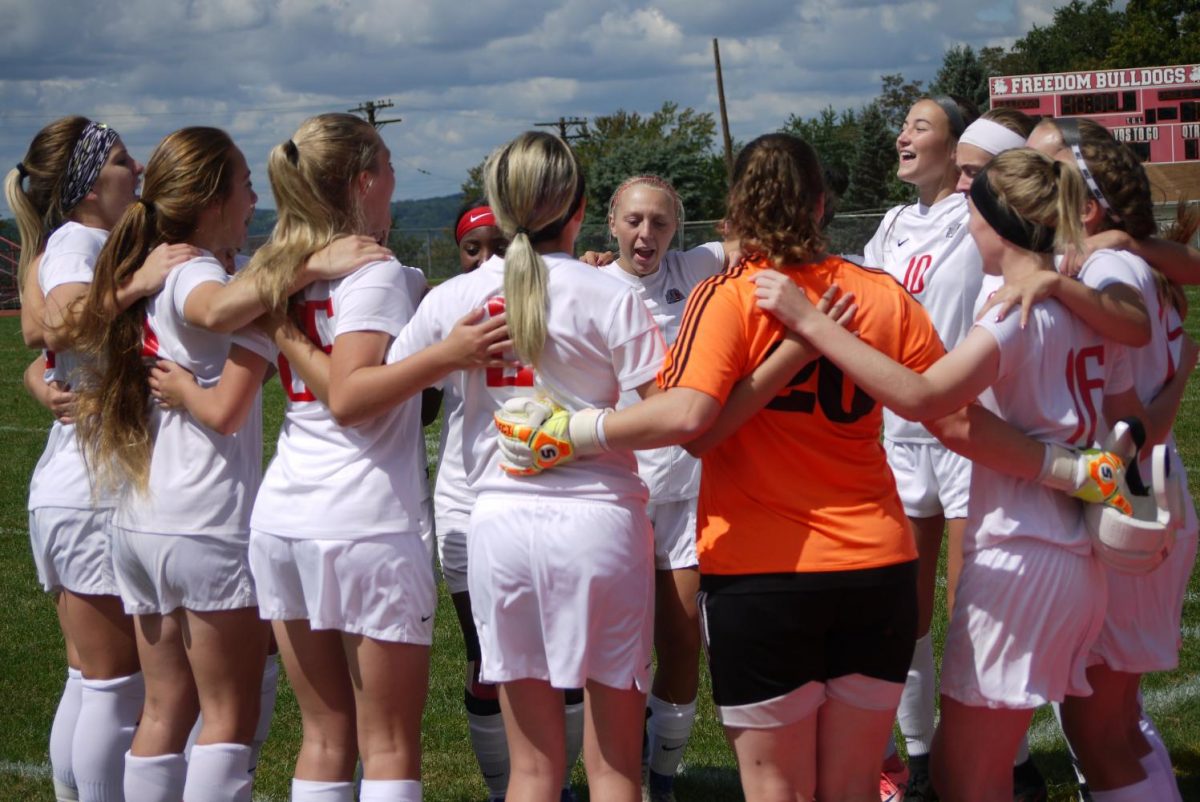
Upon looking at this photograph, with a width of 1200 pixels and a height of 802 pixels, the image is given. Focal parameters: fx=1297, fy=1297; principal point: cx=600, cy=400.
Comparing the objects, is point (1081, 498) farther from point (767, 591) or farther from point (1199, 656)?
point (1199, 656)

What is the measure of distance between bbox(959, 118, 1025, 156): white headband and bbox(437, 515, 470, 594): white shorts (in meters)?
2.18

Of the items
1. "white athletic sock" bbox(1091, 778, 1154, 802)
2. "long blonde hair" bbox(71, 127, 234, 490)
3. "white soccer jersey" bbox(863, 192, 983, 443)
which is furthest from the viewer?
"white soccer jersey" bbox(863, 192, 983, 443)

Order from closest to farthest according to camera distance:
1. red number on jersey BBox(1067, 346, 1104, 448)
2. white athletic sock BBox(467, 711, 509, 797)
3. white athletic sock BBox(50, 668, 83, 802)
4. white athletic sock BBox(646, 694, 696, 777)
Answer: red number on jersey BBox(1067, 346, 1104, 448)
white athletic sock BBox(50, 668, 83, 802)
white athletic sock BBox(467, 711, 509, 797)
white athletic sock BBox(646, 694, 696, 777)

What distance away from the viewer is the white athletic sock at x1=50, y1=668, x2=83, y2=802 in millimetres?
4074

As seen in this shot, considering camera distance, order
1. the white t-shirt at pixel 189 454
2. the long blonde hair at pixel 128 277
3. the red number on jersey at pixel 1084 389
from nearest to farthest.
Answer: the red number on jersey at pixel 1084 389, the white t-shirt at pixel 189 454, the long blonde hair at pixel 128 277

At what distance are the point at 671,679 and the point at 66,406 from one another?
7.09 ft


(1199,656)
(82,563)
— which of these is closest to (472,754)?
(82,563)

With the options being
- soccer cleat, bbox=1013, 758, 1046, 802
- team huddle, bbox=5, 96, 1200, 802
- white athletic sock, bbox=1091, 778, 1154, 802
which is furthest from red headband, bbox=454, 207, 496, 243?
white athletic sock, bbox=1091, 778, 1154, 802

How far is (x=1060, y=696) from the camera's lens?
3.18m

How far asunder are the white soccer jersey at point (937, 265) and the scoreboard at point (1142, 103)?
2937cm

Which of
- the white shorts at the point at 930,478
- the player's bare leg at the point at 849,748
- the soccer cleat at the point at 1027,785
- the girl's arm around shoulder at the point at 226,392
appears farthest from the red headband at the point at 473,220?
the soccer cleat at the point at 1027,785

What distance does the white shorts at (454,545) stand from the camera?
4.17 meters

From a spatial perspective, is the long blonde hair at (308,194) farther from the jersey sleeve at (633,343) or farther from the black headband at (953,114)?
the black headband at (953,114)

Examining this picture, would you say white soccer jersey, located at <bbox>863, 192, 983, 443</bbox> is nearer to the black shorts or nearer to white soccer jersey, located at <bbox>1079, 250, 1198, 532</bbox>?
white soccer jersey, located at <bbox>1079, 250, 1198, 532</bbox>
